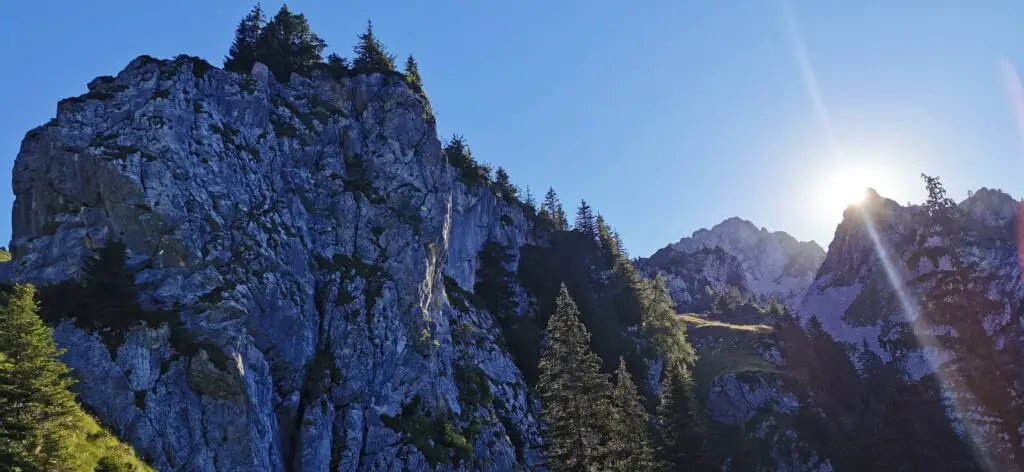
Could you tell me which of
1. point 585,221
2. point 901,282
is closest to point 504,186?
point 585,221

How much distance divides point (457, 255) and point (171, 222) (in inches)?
1606

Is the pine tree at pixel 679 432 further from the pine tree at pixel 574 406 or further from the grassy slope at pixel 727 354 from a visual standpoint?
the grassy slope at pixel 727 354

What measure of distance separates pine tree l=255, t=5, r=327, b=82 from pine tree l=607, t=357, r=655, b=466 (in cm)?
5139

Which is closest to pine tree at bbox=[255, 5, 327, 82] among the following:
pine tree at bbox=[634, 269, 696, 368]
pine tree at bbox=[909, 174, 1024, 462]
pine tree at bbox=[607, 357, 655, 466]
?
pine tree at bbox=[607, 357, 655, 466]

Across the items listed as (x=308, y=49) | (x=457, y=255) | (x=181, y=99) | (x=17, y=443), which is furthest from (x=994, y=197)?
(x=17, y=443)

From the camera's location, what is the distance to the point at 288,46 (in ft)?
236

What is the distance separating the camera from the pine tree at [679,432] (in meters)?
45.4

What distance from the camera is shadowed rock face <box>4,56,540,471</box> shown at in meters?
35.4

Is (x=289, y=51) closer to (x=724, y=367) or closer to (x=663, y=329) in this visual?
(x=663, y=329)

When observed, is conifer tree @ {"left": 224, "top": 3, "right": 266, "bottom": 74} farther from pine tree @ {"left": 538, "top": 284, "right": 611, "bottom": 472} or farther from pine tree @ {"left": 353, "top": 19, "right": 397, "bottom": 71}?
pine tree @ {"left": 538, "top": 284, "right": 611, "bottom": 472}

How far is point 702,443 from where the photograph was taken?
4600 centimetres

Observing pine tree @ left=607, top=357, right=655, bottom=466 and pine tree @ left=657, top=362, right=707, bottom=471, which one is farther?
pine tree @ left=657, top=362, right=707, bottom=471

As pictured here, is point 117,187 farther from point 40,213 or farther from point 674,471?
point 674,471

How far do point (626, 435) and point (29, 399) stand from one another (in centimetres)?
3142
